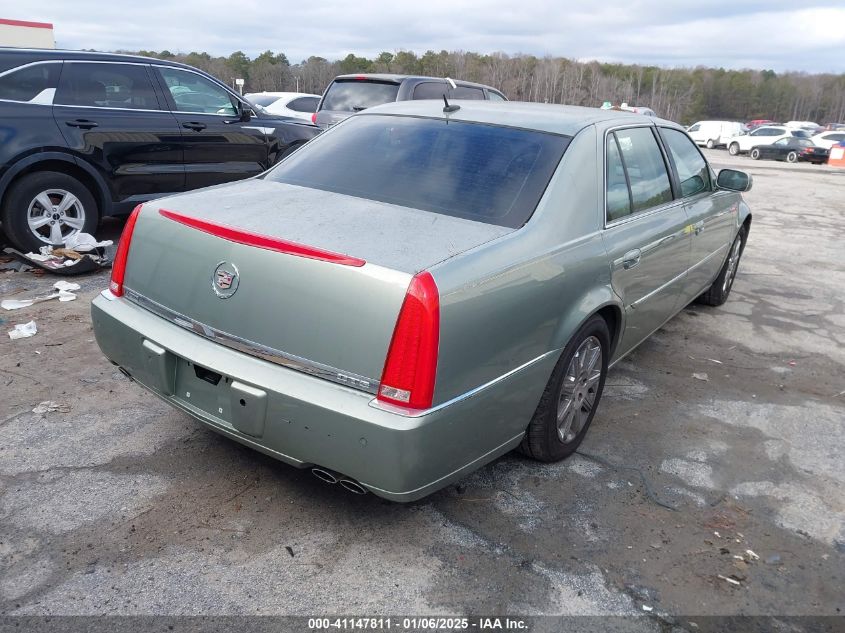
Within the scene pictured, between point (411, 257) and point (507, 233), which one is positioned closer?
point (411, 257)

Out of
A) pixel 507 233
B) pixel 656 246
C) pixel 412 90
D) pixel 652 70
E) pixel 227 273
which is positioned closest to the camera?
pixel 227 273

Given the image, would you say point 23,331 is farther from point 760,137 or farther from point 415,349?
point 760,137

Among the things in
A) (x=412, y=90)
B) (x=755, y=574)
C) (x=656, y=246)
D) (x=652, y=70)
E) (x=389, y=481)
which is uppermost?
(x=652, y=70)

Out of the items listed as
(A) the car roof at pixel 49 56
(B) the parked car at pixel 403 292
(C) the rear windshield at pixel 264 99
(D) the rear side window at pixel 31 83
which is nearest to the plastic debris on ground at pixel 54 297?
(D) the rear side window at pixel 31 83

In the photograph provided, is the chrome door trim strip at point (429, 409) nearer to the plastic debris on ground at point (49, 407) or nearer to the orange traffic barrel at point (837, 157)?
A: the plastic debris on ground at point (49, 407)

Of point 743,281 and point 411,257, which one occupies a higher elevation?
point 411,257

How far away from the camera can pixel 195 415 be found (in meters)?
2.82

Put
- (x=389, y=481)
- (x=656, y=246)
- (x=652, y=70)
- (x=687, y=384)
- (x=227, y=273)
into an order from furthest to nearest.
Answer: (x=652, y=70) < (x=687, y=384) < (x=656, y=246) < (x=227, y=273) < (x=389, y=481)

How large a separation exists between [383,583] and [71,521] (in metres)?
1.29

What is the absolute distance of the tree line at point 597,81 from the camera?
269ft

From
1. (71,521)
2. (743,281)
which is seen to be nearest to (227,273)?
(71,521)

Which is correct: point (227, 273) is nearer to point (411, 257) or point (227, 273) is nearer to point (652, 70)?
point (411, 257)

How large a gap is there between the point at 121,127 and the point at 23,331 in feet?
8.57

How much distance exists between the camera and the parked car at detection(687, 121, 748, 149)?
37.8 m
